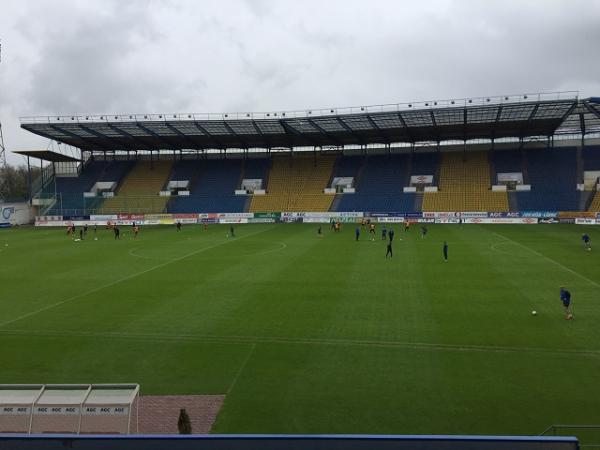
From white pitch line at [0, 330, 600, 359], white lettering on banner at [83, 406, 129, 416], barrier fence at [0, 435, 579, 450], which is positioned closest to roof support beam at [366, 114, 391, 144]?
white pitch line at [0, 330, 600, 359]

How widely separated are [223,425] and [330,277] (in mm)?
14776

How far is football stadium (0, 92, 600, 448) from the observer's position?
32.6 ft

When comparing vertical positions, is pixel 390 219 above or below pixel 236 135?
below

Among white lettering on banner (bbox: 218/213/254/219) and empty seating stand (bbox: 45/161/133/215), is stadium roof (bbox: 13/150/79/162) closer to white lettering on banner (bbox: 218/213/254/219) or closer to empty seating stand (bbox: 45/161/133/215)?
empty seating stand (bbox: 45/161/133/215)

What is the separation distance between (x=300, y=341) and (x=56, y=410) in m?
7.69

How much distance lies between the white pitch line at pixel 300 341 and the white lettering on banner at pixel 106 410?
537 cm

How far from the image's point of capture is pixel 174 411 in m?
10.4

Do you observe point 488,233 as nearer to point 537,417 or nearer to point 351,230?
point 351,230

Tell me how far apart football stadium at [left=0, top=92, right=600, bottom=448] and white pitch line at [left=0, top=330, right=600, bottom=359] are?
0.09 metres

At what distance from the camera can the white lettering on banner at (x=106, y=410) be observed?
8.28m

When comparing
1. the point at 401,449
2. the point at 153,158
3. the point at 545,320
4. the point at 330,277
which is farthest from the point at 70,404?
the point at 153,158

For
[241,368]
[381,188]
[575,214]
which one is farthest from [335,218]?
[241,368]

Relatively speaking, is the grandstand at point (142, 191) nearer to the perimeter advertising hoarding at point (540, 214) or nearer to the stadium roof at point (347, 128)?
the stadium roof at point (347, 128)

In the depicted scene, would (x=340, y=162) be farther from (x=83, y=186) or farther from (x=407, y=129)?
(x=83, y=186)
